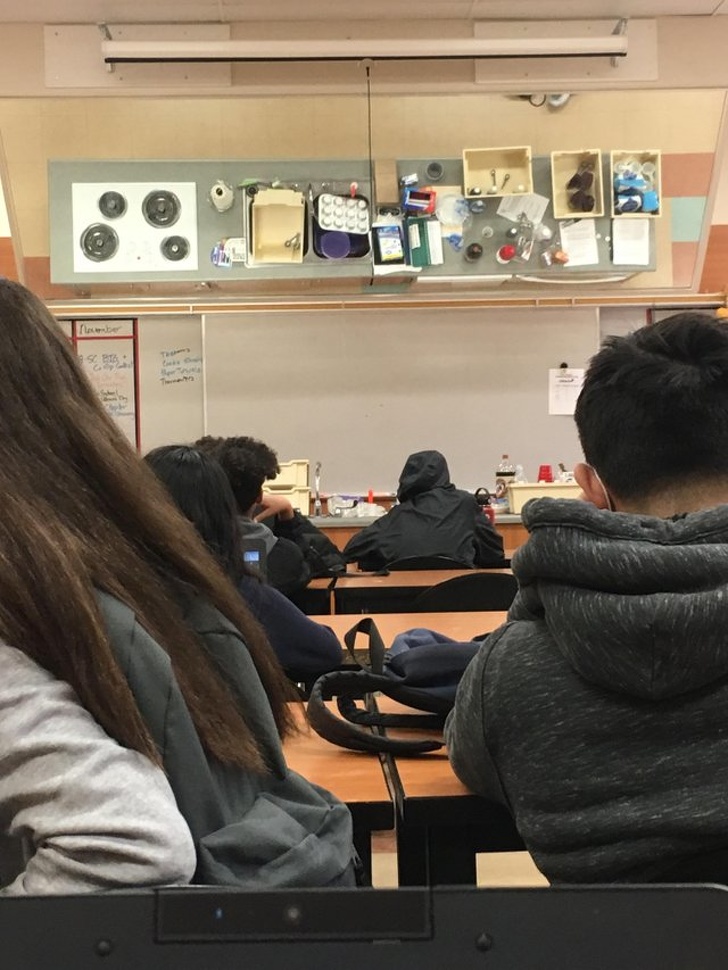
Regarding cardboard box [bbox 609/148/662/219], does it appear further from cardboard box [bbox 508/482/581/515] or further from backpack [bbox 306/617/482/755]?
backpack [bbox 306/617/482/755]

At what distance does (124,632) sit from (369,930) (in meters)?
0.40

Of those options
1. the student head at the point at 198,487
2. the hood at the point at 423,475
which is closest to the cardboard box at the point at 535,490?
the hood at the point at 423,475

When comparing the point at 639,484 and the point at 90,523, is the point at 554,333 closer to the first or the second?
the point at 639,484

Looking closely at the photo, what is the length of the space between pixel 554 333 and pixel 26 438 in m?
5.58

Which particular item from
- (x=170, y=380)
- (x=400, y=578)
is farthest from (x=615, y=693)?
(x=170, y=380)

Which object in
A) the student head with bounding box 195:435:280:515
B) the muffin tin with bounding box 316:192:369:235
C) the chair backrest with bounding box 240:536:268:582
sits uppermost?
the muffin tin with bounding box 316:192:369:235

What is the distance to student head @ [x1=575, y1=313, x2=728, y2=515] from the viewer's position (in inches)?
49.1

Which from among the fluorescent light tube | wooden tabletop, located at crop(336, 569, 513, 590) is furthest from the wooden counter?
the fluorescent light tube

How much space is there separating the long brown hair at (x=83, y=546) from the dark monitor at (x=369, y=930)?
280 mm

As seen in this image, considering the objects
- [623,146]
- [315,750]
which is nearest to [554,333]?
[623,146]

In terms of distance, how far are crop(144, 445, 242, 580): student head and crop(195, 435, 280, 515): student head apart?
1300 millimetres

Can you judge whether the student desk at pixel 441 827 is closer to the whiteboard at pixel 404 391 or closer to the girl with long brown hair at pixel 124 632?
the girl with long brown hair at pixel 124 632

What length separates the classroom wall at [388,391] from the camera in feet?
20.3

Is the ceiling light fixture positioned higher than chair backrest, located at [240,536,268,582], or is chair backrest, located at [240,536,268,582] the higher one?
the ceiling light fixture
